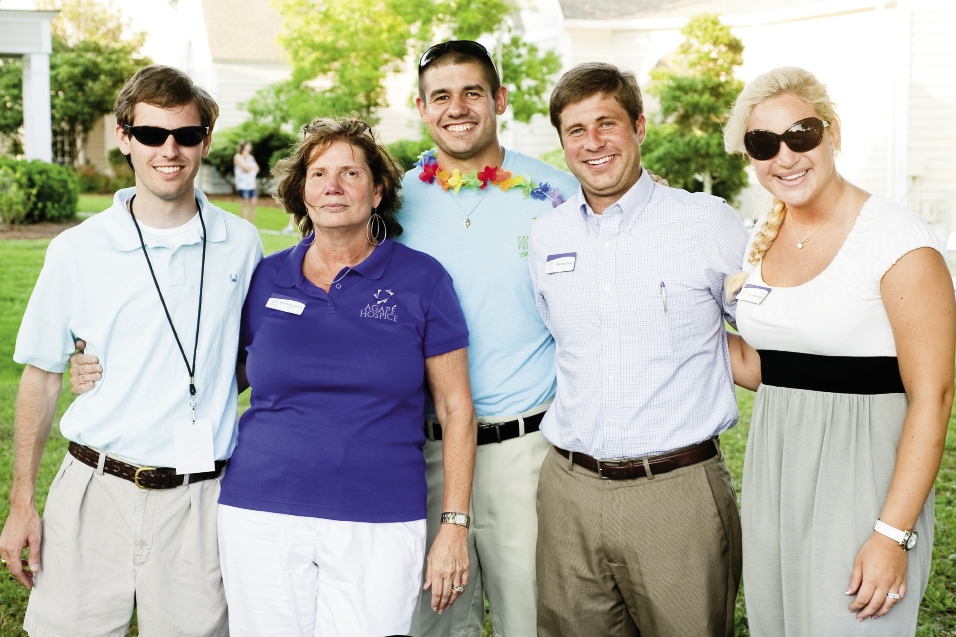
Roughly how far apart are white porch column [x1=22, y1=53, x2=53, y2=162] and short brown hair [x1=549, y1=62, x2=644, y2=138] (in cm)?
1674

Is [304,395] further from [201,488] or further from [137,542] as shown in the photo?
[137,542]

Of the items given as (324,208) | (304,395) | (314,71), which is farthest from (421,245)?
(314,71)

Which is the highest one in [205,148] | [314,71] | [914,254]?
[314,71]

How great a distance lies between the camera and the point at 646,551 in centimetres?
305

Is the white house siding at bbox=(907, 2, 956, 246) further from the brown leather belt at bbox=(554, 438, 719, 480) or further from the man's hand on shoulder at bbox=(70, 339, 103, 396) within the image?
the man's hand on shoulder at bbox=(70, 339, 103, 396)

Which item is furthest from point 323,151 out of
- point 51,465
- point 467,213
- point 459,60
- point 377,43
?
point 377,43

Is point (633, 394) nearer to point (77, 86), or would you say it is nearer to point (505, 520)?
point (505, 520)

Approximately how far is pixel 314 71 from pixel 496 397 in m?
20.6

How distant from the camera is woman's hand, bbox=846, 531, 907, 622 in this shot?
8.21 feet

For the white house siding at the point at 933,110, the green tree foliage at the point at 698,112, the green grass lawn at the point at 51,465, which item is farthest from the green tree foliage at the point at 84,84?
the white house siding at the point at 933,110

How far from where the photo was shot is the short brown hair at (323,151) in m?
3.16

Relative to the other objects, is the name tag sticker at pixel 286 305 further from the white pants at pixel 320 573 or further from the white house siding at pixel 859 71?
the white house siding at pixel 859 71

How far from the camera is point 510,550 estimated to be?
11.4 ft

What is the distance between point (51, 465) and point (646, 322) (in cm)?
550
